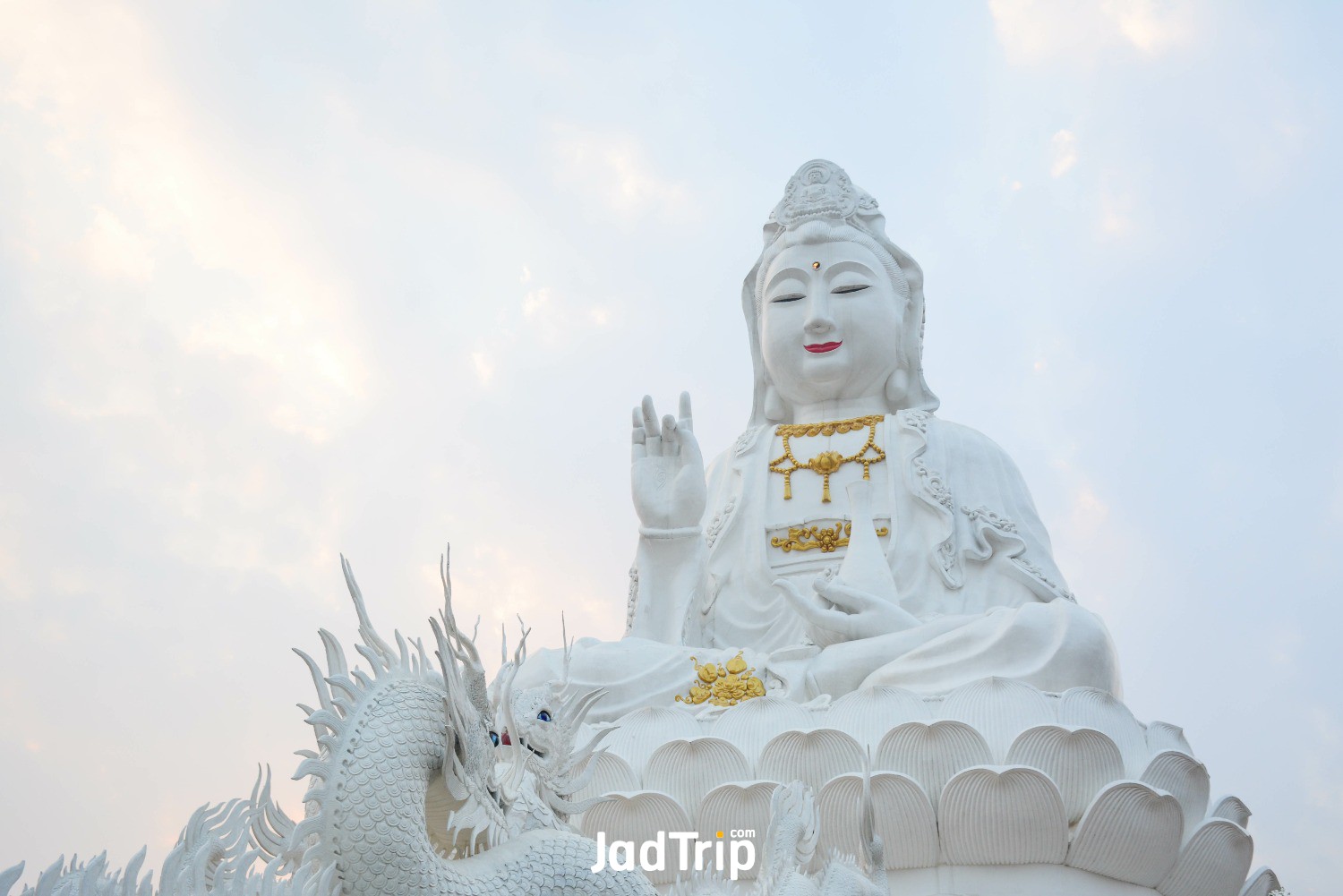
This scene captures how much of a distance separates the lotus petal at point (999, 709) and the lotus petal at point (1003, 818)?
0.22 metres

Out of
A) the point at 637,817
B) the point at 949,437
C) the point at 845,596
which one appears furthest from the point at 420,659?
the point at 949,437

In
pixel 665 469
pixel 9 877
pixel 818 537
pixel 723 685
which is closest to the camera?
pixel 9 877

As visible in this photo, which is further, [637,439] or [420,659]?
[637,439]

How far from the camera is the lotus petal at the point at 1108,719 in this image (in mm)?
6348

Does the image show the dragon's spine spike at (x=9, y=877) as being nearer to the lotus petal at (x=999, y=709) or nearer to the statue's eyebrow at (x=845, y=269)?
the lotus petal at (x=999, y=709)

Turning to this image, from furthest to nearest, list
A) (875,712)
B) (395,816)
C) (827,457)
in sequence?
(827,457) → (875,712) → (395,816)

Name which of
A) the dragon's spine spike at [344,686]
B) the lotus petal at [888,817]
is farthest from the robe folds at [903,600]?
the dragon's spine spike at [344,686]

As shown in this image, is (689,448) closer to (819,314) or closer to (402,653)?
(819,314)

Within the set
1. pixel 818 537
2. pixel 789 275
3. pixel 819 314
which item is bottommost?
pixel 818 537

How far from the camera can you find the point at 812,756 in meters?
6.30

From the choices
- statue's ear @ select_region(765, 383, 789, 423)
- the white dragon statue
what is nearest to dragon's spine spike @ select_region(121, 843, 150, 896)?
the white dragon statue

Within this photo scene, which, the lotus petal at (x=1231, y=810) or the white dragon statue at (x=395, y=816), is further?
the lotus petal at (x=1231, y=810)

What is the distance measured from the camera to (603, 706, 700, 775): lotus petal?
6629 mm

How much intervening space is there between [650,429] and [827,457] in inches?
52.8
